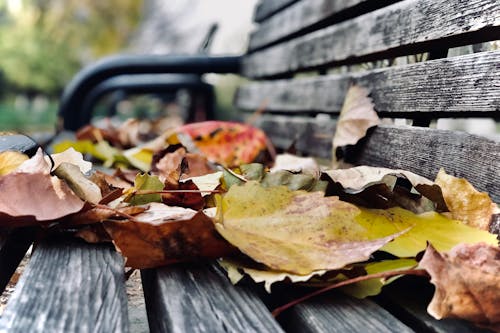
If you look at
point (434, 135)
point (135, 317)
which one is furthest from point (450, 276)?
point (434, 135)

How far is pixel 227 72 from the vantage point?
3365 mm

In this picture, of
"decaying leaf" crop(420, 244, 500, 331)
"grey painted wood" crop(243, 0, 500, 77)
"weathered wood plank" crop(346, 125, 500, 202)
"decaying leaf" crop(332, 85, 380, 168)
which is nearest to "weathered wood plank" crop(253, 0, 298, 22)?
"grey painted wood" crop(243, 0, 500, 77)

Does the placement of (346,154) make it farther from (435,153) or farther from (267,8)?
(267,8)

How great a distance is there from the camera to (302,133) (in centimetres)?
223

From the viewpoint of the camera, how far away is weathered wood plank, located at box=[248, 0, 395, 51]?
71.5 inches

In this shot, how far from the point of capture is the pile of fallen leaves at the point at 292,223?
692 millimetres

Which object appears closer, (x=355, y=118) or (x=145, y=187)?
(x=145, y=187)

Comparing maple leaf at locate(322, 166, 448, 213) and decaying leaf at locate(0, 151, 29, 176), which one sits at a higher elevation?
decaying leaf at locate(0, 151, 29, 176)

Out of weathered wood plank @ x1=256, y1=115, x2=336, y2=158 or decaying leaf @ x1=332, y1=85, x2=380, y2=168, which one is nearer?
decaying leaf @ x1=332, y1=85, x2=380, y2=168

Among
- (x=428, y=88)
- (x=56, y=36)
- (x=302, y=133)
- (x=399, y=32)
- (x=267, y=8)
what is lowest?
(x=302, y=133)

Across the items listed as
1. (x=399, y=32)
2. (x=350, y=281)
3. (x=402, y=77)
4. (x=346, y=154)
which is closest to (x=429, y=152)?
(x=402, y=77)

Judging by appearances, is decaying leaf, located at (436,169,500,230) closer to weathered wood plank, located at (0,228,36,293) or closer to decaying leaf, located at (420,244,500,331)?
decaying leaf, located at (420,244,500,331)

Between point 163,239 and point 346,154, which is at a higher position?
point 163,239

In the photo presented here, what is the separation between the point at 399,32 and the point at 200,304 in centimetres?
102
